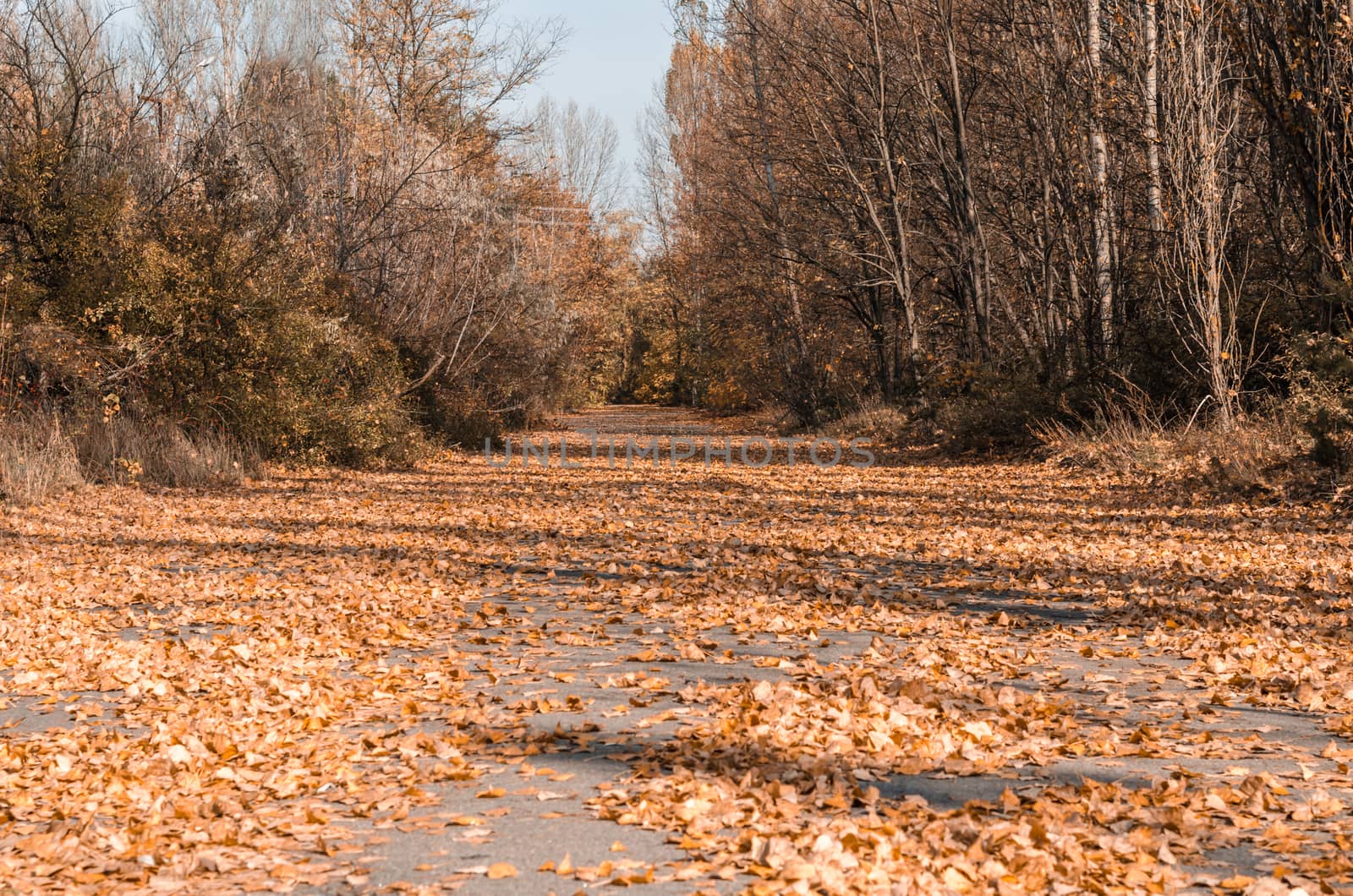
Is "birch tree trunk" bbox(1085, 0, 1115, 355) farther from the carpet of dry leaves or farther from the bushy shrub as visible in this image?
the carpet of dry leaves

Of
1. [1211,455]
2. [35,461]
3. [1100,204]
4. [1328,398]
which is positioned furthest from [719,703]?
[1100,204]

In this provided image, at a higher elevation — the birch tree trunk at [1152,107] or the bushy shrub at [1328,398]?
the birch tree trunk at [1152,107]

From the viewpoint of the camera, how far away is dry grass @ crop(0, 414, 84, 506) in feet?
46.7

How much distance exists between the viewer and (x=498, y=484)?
59.3 feet

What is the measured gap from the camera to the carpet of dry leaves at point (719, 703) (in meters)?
3.77

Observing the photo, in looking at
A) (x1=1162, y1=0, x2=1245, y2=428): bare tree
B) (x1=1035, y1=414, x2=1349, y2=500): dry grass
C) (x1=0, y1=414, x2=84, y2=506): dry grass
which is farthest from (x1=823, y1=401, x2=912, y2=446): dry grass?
(x1=0, y1=414, x2=84, y2=506): dry grass

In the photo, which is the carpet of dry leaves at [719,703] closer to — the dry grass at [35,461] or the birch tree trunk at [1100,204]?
the dry grass at [35,461]

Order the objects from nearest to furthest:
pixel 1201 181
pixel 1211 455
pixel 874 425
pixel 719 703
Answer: pixel 719 703 → pixel 1211 455 → pixel 1201 181 → pixel 874 425

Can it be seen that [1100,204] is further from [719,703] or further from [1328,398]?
[719,703]

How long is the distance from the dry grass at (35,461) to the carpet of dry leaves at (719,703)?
309cm

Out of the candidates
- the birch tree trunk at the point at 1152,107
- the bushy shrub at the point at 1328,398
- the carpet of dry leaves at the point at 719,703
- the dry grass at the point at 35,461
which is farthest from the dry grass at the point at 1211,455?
the dry grass at the point at 35,461

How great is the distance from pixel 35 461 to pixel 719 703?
1203cm

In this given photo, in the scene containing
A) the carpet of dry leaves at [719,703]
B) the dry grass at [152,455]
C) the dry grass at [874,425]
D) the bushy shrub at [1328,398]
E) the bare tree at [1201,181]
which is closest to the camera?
the carpet of dry leaves at [719,703]

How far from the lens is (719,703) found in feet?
18.2
